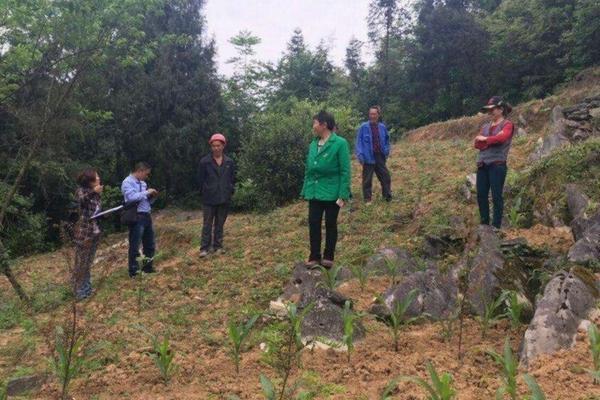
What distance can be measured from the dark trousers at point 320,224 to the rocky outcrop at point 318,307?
1.36 ft

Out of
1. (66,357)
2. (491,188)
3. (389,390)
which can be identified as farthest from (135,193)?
(389,390)

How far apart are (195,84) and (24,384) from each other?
66.3 ft

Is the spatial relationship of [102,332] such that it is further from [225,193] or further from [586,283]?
[586,283]

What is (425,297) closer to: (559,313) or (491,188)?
(559,313)

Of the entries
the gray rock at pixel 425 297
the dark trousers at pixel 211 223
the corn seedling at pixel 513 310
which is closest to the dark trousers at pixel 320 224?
the gray rock at pixel 425 297

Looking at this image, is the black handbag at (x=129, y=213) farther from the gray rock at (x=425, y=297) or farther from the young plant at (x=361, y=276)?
the gray rock at (x=425, y=297)

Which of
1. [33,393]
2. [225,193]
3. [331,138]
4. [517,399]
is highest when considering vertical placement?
[331,138]

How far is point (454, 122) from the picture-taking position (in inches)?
895

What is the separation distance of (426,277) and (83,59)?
6.06m

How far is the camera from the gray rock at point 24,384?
3.68m

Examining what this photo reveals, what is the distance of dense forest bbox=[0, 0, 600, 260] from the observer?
825cm

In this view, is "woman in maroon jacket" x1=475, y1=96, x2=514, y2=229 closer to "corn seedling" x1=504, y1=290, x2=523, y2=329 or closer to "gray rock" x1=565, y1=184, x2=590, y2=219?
"gray rock" x1=565, y1=184, x2=590, y2=219

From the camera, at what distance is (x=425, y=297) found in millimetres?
4680

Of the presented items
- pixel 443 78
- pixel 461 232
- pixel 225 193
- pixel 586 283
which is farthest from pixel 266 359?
pixel 443 78
